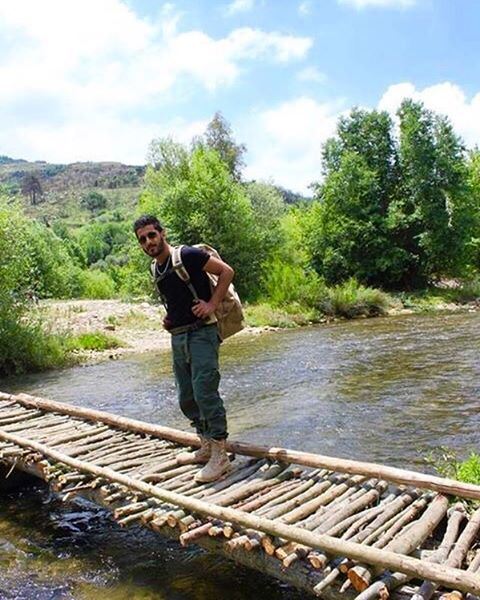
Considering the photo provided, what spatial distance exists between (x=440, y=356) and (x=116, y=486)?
12155mm

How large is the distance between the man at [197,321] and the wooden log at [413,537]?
81.7 inches

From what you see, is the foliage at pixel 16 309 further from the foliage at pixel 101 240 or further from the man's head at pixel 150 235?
the foliage at pixel 101 240

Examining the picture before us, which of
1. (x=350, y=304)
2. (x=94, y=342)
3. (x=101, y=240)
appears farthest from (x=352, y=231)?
(x=101, y=240)

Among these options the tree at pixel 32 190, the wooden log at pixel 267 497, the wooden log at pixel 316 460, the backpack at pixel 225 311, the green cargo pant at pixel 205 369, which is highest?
the tree at pixel 32 190

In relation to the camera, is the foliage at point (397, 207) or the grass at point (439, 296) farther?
the foliage at point (397, 207)

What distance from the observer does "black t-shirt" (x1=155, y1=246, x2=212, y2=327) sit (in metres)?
5.70

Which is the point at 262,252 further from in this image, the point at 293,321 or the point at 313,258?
the point at 293,321

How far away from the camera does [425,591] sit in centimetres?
371

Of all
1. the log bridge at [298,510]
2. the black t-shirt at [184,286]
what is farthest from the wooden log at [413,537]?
the black t-shirt at [184,286]

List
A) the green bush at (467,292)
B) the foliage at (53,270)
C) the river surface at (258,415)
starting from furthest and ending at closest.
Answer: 1. the foliage at (53,270)
2. the green bush at (467,292)
3. the river surface at (258,415)

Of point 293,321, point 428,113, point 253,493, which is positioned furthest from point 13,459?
point 428,113

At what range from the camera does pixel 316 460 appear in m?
5.82

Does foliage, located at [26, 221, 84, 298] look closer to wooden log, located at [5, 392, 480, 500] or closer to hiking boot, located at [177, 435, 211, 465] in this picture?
wooden log, located at [5, 392, 480, 500]

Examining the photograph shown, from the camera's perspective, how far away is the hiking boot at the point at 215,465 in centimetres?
590
